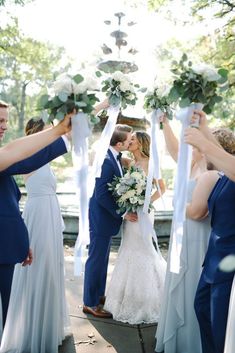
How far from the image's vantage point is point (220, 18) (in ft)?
44.5

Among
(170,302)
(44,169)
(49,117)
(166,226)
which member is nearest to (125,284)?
(170,302)

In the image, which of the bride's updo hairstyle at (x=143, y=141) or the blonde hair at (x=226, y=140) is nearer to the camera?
the blonde hair at (x=226, y=140)

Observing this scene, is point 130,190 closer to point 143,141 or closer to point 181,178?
point 143,141

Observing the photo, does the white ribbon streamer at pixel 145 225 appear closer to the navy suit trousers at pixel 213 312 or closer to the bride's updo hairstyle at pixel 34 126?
the bride's updo hairstyle at pixel 34 126

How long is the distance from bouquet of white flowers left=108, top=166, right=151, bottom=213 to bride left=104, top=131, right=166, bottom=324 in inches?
11.0

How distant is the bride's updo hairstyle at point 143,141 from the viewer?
17.9 ft

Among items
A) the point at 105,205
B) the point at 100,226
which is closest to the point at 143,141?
the point at 105,205

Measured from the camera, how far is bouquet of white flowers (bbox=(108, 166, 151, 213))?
16.5 ft

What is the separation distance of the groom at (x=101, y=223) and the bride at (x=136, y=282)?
0.17 m

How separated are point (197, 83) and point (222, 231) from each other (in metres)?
1.12

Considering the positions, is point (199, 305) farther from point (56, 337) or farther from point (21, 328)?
point (21, 328)

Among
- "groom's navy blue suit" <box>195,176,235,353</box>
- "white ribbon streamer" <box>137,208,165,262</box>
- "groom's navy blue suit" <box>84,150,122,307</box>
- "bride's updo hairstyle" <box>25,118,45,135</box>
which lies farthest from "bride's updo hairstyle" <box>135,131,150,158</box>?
"groom's navy blue suit" <box>195,176,235,353</box>

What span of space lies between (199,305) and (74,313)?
239 centimetres

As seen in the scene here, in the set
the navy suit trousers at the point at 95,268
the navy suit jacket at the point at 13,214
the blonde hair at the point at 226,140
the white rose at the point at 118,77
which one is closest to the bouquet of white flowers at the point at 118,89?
the white rose at the point at 118,77
